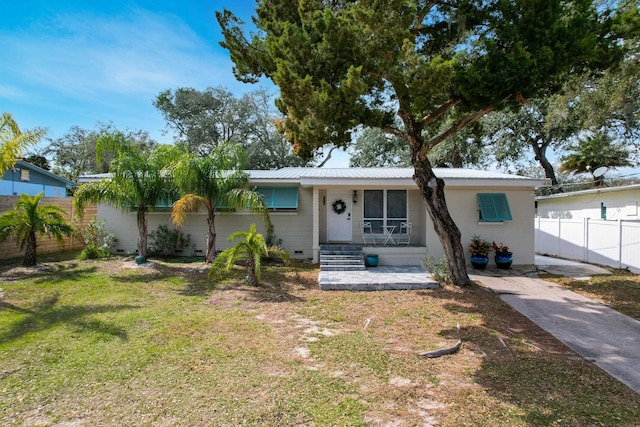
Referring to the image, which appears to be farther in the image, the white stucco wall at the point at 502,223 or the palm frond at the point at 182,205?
the white stucco wall at the point at 502,223

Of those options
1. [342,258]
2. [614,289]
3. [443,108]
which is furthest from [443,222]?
[614,289]

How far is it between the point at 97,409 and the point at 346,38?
7106 mm

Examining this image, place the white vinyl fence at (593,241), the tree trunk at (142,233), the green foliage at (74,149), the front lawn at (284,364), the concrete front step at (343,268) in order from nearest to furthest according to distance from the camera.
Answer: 1. the front lawn at (284,364)
2. the white vinyl fence at (593,241)
3. the concrete front step at (343,268)
4. the tree trunk at (142,233)
5. the green foliage at (74,149)

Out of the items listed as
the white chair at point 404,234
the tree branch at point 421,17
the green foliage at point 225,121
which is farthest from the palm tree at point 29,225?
the green foliage at point 225,121

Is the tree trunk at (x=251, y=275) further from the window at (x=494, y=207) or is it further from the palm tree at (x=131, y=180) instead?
the window at (x=494, y=207)

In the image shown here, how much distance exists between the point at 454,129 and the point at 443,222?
2379 mm

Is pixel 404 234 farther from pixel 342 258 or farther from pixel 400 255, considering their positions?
pixel 342 258

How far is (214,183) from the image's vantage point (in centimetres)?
1047

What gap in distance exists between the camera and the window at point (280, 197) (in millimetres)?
12172

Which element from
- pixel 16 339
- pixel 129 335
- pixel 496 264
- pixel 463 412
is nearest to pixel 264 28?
pixel 129 335

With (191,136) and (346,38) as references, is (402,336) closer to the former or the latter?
(346,38)

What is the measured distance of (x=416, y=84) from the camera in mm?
6555

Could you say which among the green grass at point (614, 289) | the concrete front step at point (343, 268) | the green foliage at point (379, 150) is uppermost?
the green foliage at point (379, 150)

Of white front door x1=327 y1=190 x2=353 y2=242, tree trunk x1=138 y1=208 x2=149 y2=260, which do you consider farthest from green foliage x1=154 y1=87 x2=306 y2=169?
tree trunk x1=138 y1=208 x2=149 y2=260
